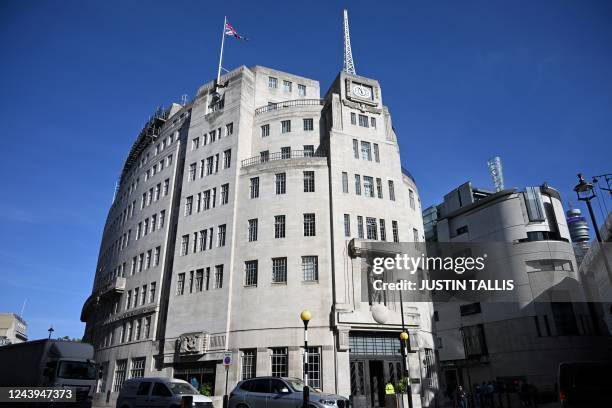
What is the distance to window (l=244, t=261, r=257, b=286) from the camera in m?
32.6

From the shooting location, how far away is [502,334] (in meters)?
45.0

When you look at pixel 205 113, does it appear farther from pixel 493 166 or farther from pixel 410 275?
pixel 493 166

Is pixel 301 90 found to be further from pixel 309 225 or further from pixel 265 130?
pixel 309 225

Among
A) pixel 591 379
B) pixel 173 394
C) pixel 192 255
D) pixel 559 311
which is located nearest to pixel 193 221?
pixel 192 255

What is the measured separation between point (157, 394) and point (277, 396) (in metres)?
5.62

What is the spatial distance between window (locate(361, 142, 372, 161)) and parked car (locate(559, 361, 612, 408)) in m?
23.8

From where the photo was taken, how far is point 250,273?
108 ft

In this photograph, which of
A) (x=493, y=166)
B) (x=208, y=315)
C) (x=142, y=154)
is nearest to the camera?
(x=208, y=315)

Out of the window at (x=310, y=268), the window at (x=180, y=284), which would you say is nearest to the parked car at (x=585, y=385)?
the window at (x=310, y=268)

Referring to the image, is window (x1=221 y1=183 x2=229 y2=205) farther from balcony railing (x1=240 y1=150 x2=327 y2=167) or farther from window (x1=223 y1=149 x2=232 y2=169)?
balcony railing (x1=240 y1=150 x2=327 y2=167)

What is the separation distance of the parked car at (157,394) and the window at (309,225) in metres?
16.9

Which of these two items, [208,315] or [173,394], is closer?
[173,394]

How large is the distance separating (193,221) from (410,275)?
2080 cm

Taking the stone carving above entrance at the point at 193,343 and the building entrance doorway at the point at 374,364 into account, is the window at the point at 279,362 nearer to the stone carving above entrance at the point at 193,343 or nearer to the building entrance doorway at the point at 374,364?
the building entrance doorway at the point at 374,364
